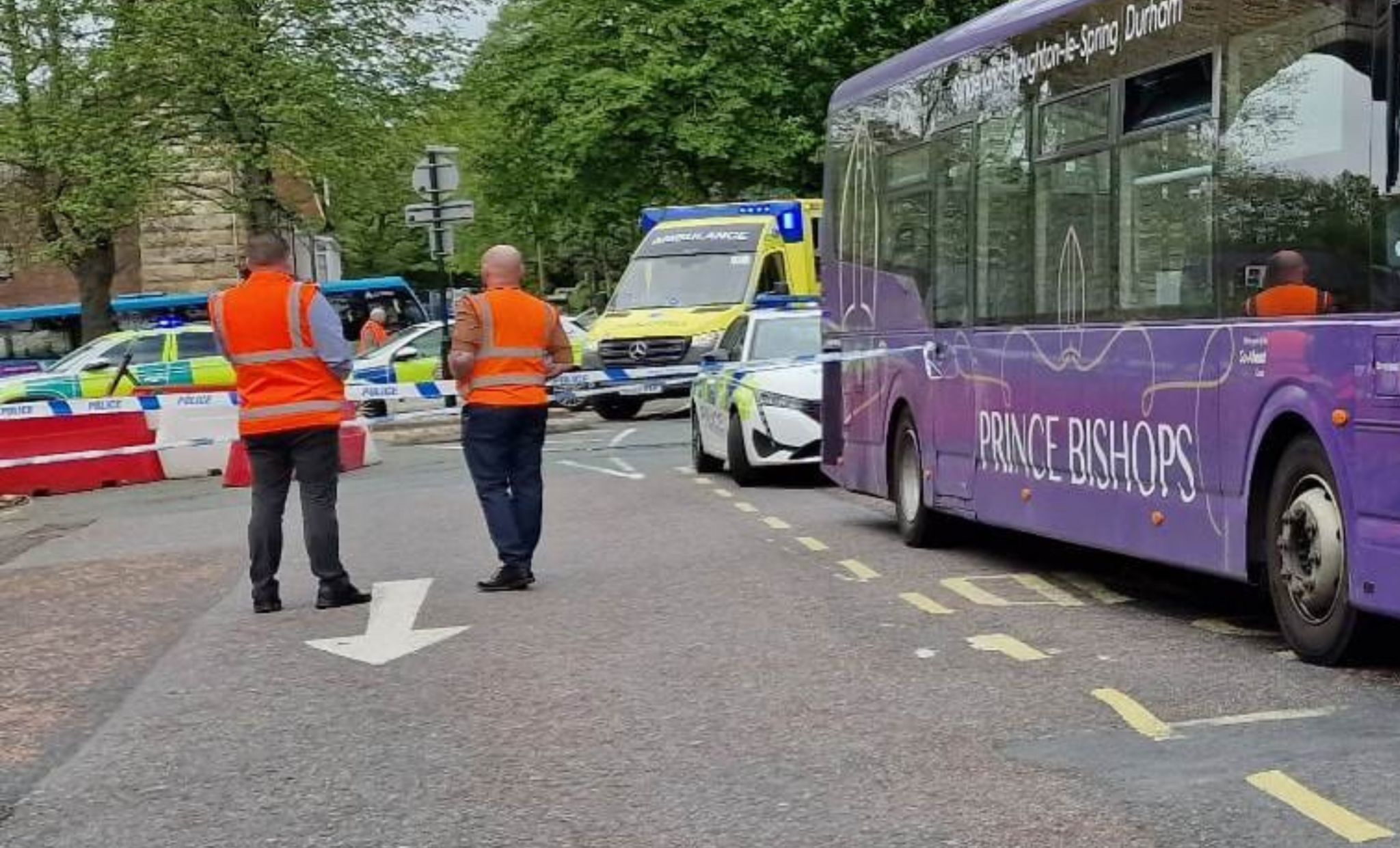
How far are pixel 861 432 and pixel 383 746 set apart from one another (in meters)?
7.71

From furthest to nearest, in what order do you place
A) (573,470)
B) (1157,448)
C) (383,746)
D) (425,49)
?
(425,49) → (573,470) → (1157,448) → (383,746)

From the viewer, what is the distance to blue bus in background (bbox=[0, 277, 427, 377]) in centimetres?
5009

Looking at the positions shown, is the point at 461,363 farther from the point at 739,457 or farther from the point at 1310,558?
the point at 739,457

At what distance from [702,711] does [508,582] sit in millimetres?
4031

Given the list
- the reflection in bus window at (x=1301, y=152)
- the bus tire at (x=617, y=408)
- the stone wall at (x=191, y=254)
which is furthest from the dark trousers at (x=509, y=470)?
the stone wall at (x=191, y=254)

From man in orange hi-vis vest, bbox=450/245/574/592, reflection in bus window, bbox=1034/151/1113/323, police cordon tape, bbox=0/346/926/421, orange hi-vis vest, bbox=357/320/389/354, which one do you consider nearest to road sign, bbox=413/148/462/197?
police cordon tape, bbox=0/346/926/421

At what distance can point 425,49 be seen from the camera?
40.5 metres

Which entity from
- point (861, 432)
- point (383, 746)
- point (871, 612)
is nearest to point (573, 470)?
point (861, 432)

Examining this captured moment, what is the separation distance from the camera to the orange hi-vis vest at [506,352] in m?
11.3

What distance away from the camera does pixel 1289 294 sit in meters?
7.79

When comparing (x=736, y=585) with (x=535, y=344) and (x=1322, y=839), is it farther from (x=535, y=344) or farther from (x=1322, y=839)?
(x=1322, y=839)

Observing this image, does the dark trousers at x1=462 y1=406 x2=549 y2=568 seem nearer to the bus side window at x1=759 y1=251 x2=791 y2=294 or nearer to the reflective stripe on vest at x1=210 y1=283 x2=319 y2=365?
the reflective stripe on vest at x1=210 y1=283 x2=319 y2=365

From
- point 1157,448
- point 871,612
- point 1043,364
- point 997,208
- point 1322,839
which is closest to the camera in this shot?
point 1322,839

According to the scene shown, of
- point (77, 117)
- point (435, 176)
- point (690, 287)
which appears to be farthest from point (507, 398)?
point (77, 117)
